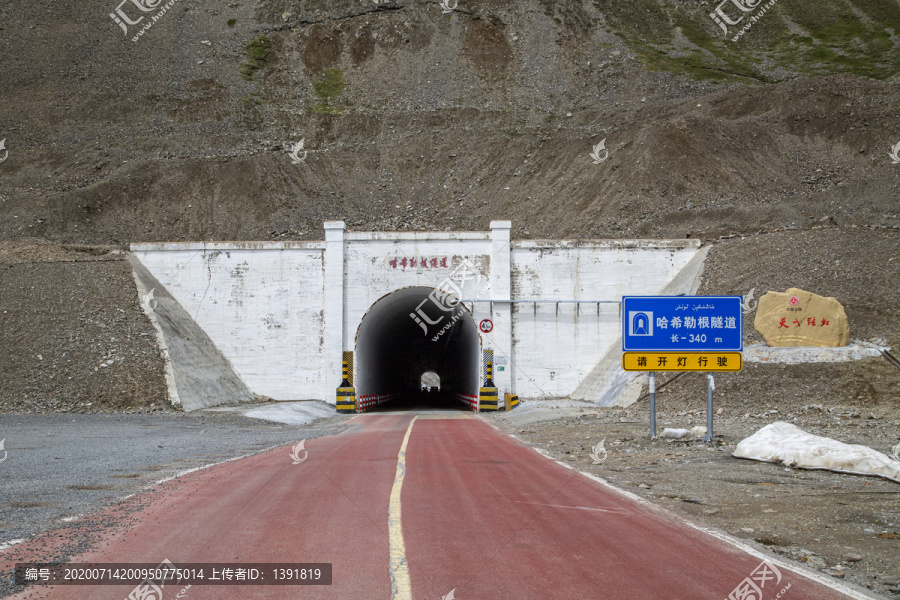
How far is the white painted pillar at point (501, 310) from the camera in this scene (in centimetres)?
2998

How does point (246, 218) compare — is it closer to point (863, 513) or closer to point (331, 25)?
point (331, 25)

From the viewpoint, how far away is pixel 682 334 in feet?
49.5

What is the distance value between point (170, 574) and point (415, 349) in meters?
44.0

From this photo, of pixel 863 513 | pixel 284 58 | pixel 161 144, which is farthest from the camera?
pixel 284 58

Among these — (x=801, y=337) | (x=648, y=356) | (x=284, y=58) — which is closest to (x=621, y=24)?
(x=284, y=58)

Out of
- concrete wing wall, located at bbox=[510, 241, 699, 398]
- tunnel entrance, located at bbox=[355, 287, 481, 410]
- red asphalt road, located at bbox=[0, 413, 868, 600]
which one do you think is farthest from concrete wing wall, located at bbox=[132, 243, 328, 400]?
red asphalt road, located at bbox=[0, 413, 868, 600]

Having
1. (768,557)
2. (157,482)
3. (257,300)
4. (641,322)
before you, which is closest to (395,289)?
(257,300)

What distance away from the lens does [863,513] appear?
7773 millimetres

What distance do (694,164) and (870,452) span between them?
36.3 meters

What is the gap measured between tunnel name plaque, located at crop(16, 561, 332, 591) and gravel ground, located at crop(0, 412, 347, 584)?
0.33 metres

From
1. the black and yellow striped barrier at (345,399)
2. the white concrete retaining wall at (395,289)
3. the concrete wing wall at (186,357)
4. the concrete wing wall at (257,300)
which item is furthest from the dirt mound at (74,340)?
the black and yellow striped barrier at (345,399)

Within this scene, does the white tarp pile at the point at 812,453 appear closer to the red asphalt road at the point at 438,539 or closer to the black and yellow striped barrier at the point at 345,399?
the red asphalt road at the point at 438,539

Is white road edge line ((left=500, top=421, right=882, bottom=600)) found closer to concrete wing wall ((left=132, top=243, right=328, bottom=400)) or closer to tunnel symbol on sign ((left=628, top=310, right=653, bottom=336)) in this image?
tunnel symbol on sign ((left=628, top=310, right=653, bottom=336))

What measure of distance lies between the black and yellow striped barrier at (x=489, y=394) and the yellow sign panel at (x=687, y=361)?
47.1ft
